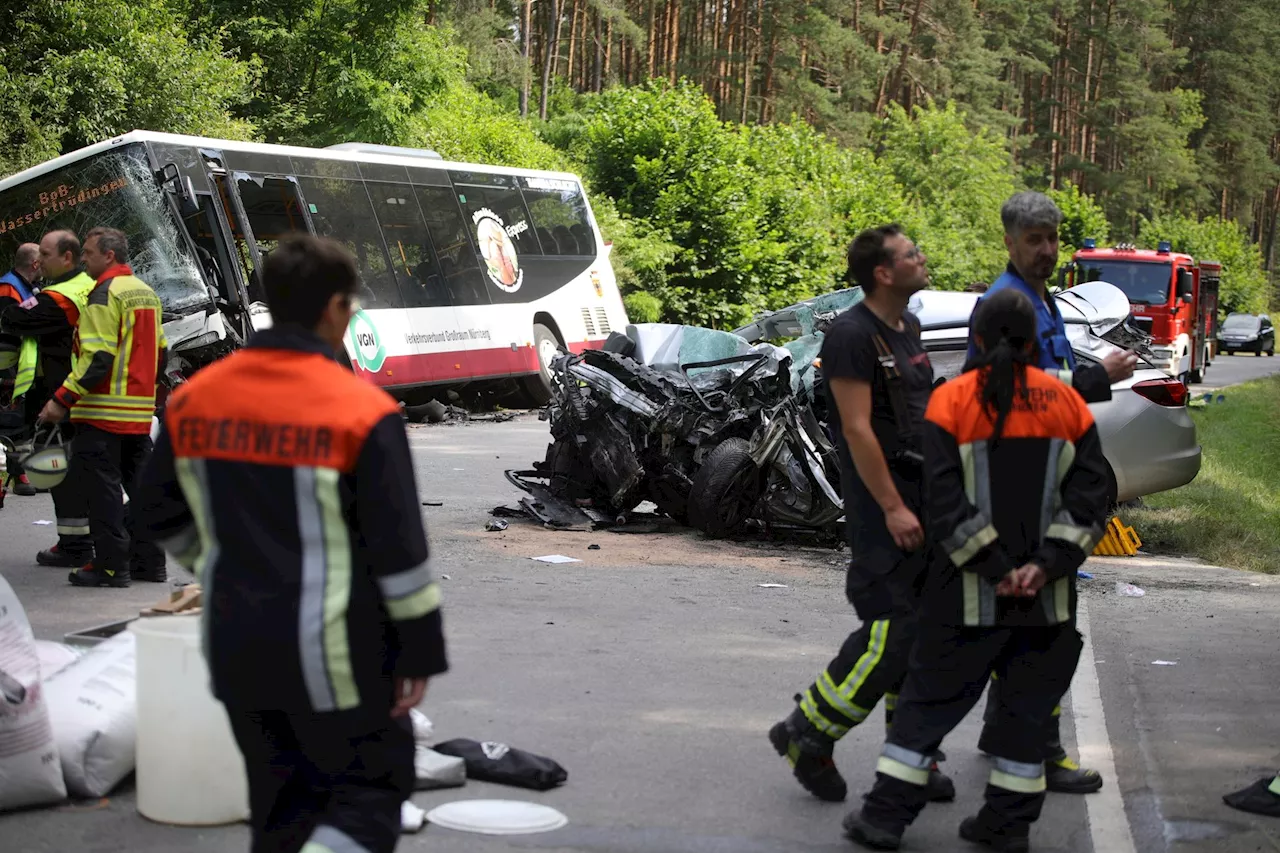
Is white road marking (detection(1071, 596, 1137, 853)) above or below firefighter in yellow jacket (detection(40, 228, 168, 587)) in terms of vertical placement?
below

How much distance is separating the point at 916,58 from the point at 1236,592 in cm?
5393

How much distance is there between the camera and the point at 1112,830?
460 cm

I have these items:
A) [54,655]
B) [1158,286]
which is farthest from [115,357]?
[1158,286]

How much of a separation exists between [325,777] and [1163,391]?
857 cm

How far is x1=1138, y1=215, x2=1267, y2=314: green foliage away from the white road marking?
64985mm

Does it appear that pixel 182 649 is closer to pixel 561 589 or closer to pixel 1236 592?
pixel 561 589

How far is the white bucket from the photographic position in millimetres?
4055

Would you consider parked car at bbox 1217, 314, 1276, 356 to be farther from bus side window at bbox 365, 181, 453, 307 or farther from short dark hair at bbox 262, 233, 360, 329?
short dark hair at bbox 262, 233, 360, 329

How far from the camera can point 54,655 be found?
4938 millimetres

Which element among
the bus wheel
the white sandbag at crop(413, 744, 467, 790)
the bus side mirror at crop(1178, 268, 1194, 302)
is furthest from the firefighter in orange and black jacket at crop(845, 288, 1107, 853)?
the bus side mirror at crop(1178, 268, 1194, 302)

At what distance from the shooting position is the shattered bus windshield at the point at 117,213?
50.7 ft

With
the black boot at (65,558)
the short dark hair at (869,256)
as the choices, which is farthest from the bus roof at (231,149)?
the short dark hair at (869,256)

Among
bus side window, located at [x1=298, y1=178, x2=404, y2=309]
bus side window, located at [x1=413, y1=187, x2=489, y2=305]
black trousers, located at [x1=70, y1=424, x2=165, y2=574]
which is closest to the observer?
black trousers, located at [x1=70, y1=424, x2=165, y2=574]

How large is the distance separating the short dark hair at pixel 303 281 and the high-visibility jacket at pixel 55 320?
221 inches
